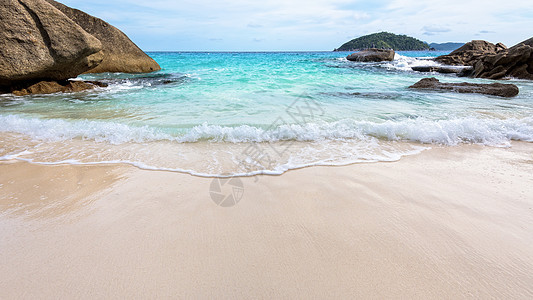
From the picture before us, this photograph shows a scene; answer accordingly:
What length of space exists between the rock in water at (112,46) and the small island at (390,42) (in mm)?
93109

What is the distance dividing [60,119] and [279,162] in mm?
4299

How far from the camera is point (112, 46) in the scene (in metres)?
11.0

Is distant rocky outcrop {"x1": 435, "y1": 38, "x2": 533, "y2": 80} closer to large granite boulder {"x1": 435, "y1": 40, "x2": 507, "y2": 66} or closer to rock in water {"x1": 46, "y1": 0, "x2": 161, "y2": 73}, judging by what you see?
large granite boulder {"x1": 435, "y1": 40, "x2": 507, "y2": 66}

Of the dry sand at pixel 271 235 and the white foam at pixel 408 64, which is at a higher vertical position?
the white foam at pixel 408 64

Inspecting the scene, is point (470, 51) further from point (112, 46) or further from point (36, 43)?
point (36, 43)

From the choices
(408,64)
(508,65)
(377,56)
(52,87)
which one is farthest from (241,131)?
(377,56)

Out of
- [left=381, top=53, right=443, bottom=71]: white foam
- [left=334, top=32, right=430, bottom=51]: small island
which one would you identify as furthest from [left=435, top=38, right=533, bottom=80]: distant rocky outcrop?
[left=334, top=32, right=430, bottom=51]: small island

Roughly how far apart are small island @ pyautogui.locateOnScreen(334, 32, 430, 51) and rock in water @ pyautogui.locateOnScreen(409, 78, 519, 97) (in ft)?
301

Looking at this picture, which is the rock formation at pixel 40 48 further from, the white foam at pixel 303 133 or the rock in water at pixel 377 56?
the rock in water at pixel 377 56

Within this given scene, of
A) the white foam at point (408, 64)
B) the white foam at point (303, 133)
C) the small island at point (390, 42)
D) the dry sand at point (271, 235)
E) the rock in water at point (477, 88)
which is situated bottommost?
the dry sand at point (271, 235)

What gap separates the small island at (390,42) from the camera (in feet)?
300

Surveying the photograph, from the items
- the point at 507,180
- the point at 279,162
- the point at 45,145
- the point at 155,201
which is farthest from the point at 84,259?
the point at 507,180

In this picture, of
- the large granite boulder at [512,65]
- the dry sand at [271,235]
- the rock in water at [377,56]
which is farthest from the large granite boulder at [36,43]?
the rock in water at [377,56]

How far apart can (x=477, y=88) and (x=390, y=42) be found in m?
98.4
